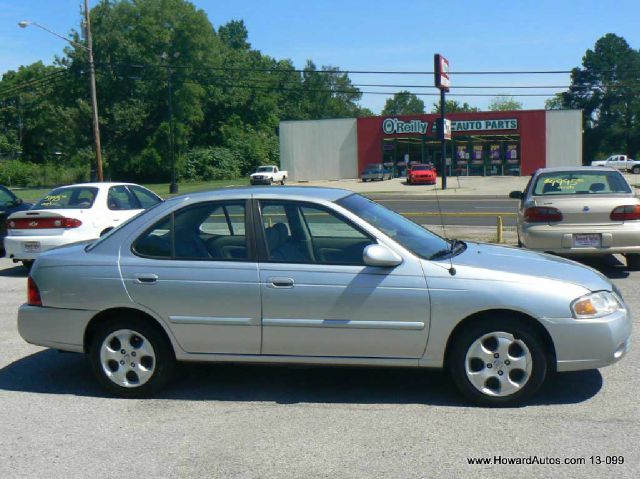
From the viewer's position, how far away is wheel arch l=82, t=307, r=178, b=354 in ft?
17.7

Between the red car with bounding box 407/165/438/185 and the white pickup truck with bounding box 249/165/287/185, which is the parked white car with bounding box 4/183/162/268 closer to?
the red car with bounding box 407/165/438/185

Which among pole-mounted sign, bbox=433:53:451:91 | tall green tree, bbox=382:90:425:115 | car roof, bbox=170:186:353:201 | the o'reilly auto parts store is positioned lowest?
car roof, bbox=170:186:353:201

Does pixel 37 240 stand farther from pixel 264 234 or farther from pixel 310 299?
pixel 310 299

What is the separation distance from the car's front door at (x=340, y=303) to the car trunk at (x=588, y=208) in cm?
562

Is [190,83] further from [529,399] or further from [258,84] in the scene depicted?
[529,399]

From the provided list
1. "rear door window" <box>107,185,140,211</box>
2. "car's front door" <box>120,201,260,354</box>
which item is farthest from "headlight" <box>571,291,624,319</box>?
"rear door window" <box>107,185,140,211</box>

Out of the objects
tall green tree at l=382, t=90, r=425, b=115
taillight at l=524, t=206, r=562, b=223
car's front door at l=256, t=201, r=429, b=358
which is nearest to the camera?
car's front door at l=256, t=201, r=429, b=358

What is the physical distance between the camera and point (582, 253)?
9969 millimetres

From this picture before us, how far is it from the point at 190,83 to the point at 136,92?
516 cm

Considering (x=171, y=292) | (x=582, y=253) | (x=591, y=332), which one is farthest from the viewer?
(x=582, y=253)

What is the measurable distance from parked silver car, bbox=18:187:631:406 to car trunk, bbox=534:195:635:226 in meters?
4.54

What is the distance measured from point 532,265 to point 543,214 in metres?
5.09

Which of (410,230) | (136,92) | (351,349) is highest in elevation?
(136,92)

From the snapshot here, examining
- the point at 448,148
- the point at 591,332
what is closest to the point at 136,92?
the point at 448,148
